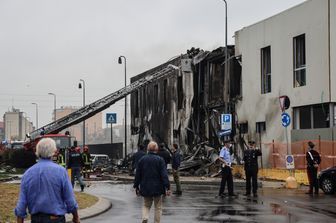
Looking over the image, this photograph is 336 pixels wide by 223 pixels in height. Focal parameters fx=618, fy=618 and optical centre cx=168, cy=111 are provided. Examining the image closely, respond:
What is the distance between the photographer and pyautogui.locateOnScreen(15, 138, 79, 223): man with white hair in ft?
20.9

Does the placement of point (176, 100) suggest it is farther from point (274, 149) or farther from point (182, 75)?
point (274, 149)

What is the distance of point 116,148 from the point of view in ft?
215

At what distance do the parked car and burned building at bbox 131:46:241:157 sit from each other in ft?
44.8

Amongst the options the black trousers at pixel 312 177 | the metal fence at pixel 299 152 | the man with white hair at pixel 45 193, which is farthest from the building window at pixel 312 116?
the man with white hair at pixel 45 193

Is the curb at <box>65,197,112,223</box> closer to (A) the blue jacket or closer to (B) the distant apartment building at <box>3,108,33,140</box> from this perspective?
(A) the blue jacket

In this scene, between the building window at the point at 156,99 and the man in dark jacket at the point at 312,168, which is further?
the building window at the point at 156,99

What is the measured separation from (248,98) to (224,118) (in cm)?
Answer: 507

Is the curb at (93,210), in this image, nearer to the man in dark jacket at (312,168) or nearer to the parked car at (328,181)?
the man in dark jacket at (312,168)

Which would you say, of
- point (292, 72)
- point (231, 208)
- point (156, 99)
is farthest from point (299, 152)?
point (156, 99)

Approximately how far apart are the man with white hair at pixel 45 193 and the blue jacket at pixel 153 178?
15.3ft

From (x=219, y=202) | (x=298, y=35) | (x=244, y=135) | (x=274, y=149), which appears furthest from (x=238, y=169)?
(x=219, y=202)

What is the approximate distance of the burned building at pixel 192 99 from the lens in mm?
37812

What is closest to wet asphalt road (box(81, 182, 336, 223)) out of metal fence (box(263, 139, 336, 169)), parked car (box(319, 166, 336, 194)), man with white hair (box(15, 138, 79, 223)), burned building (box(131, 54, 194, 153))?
parked car (box(319, 166, 336, 194))

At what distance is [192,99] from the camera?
4291 centimetres
